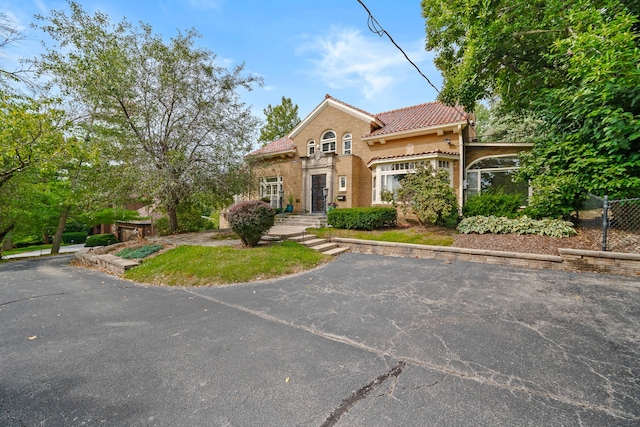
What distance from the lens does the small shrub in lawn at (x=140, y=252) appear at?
27.8 ft

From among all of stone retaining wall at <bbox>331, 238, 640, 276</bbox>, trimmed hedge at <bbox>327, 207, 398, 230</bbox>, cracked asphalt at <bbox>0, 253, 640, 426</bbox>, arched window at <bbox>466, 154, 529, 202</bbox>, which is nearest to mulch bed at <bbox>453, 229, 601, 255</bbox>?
stone retaining wall at <bbox>331, 238, 640, 276</bbox>

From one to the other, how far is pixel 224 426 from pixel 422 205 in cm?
991

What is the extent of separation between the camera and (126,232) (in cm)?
2669

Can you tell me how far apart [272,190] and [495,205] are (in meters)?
13.4

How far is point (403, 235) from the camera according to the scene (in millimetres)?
10188

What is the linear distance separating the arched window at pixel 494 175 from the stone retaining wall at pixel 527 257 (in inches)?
281

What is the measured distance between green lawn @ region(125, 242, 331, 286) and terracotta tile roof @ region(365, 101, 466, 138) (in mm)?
9722

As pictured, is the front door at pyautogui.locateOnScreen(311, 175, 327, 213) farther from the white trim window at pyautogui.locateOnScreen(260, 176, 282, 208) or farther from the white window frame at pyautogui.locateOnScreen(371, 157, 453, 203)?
the white window frame at pyautogui.locateOnScreen(371, 157, 453, 203)

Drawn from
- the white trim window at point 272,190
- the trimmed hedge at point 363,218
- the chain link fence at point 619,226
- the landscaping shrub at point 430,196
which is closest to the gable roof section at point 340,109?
the white trim window at point 272,190

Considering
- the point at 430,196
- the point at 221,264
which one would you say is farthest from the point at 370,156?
the point at 221,264

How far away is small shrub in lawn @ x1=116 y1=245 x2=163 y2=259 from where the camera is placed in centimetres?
847

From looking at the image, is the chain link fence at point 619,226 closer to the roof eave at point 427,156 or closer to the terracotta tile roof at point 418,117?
the roof eave at point 427,156

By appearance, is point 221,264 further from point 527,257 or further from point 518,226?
point 518,226

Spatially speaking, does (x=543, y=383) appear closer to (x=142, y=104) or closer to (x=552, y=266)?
(x=552, y=266)
